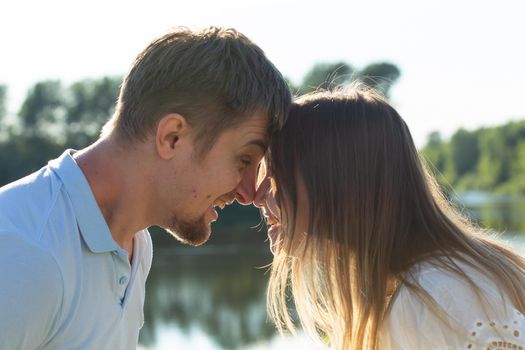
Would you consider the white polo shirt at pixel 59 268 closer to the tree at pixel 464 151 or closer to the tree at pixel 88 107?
the tree at pixel 88 107

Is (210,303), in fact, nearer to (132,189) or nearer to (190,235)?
(190,235)

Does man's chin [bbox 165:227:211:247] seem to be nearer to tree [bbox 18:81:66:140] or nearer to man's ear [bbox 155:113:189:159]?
man's ear [bbox 155:113:189:159]

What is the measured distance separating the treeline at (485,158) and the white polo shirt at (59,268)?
64.8 metres

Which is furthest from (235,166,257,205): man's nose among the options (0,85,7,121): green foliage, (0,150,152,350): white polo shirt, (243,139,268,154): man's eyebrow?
(0,85,7,121): green foliage

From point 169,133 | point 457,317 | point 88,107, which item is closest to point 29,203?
point 169,133

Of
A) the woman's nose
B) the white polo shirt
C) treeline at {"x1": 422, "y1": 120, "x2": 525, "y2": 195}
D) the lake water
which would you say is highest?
treeline at {"x1": 422, "y1": 120, "x2": 525, "y2": 195}

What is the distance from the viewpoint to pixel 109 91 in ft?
131

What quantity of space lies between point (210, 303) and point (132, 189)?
1263 centimetres

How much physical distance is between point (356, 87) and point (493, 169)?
75.1 m

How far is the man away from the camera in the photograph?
2342 mm

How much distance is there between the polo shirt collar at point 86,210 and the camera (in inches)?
99.5

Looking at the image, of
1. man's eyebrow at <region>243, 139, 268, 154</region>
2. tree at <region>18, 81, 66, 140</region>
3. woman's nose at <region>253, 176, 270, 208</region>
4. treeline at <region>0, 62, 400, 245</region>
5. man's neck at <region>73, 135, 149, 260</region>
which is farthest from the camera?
tree at <region>18, 81, 66, 140</region>

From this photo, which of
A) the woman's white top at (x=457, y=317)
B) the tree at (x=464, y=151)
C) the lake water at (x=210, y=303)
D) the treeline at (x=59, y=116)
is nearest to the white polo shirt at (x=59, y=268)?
the woman's white top at (x=457, y=317)

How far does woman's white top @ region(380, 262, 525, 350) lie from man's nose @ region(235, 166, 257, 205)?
780mm
